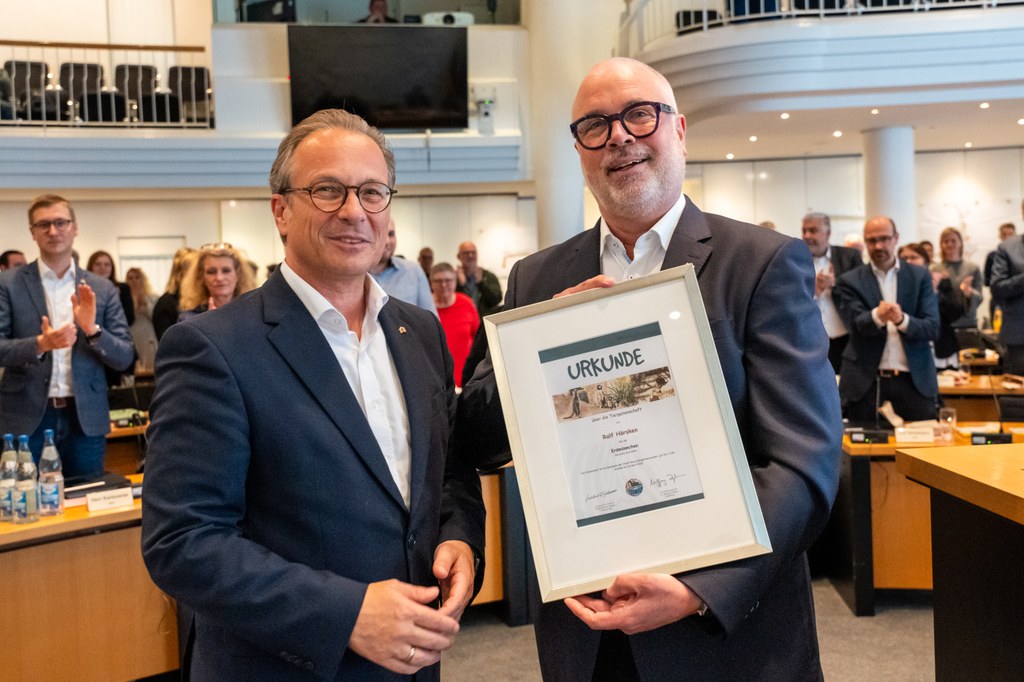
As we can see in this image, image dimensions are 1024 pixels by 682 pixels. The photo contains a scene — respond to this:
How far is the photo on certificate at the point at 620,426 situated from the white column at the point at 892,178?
32.3 feet

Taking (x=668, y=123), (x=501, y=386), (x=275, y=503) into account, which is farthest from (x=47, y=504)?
(x=668, y=123)

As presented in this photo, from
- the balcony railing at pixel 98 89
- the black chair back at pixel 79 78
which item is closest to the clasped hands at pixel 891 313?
the balcony railing at pixel 98 89

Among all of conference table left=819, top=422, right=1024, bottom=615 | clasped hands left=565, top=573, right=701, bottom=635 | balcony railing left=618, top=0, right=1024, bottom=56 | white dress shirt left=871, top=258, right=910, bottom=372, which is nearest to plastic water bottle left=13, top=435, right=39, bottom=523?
clasped hands left=565, top=573, right=701, bottom=635

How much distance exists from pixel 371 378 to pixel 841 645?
2895 millimetres

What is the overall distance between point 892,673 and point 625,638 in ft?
7.91

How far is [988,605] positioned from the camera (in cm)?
162

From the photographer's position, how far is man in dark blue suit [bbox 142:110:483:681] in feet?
4.19

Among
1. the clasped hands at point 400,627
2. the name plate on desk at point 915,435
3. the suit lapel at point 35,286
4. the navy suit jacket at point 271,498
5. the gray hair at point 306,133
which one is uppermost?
the gray hair at point 306,133

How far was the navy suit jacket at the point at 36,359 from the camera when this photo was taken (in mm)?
3896

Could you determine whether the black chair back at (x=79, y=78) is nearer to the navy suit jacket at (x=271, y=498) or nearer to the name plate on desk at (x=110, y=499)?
the name plate on desk at (x=110, y=499)

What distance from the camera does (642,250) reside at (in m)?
1.58

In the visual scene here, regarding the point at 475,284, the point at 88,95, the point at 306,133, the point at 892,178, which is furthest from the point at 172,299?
the point at 892,178

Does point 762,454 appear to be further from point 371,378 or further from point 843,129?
point 843,129

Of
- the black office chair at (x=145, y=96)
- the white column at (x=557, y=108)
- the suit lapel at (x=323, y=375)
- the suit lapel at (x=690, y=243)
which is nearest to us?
the suit lapel at (x=323, y=375)
